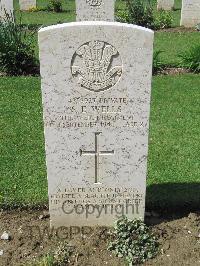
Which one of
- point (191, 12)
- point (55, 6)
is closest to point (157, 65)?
point (191, 12)

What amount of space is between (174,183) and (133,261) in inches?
67.1

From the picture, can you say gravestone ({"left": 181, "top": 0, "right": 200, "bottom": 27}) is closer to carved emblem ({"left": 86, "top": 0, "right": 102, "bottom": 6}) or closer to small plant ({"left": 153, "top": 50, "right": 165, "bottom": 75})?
carved emblem ({"left": 86, "top": 0, "right": 102, "bottom": 6})

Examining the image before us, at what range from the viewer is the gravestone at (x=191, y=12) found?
1533 centimetres

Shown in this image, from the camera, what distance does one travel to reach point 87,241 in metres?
4.37

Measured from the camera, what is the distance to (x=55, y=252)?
4184 mm

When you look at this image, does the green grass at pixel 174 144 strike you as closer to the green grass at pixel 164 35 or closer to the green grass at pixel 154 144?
the green grass at pixel 154 144

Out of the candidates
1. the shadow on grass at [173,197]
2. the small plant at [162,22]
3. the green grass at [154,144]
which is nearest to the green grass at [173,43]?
the small plant at [162,22]

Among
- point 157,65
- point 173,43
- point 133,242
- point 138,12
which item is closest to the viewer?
point 133,242

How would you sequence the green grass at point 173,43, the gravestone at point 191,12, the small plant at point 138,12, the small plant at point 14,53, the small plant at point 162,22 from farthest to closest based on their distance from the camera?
the small plant at point 162,22, the gravestone at point 191,12, the small plant at point 138,12, the green grass at point 173,43, the small plant at point 14,53

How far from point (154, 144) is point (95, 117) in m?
2.80

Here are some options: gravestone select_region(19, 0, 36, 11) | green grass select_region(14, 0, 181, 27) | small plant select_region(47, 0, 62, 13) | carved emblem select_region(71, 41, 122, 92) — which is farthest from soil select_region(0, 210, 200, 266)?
gravestone select_region(19, 0, 36, 11)

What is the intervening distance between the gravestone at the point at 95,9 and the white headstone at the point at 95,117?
9.15m

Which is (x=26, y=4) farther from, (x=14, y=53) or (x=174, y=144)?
(x=174, y=144)

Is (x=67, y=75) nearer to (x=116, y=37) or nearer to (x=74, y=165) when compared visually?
(x=116, y=37)
